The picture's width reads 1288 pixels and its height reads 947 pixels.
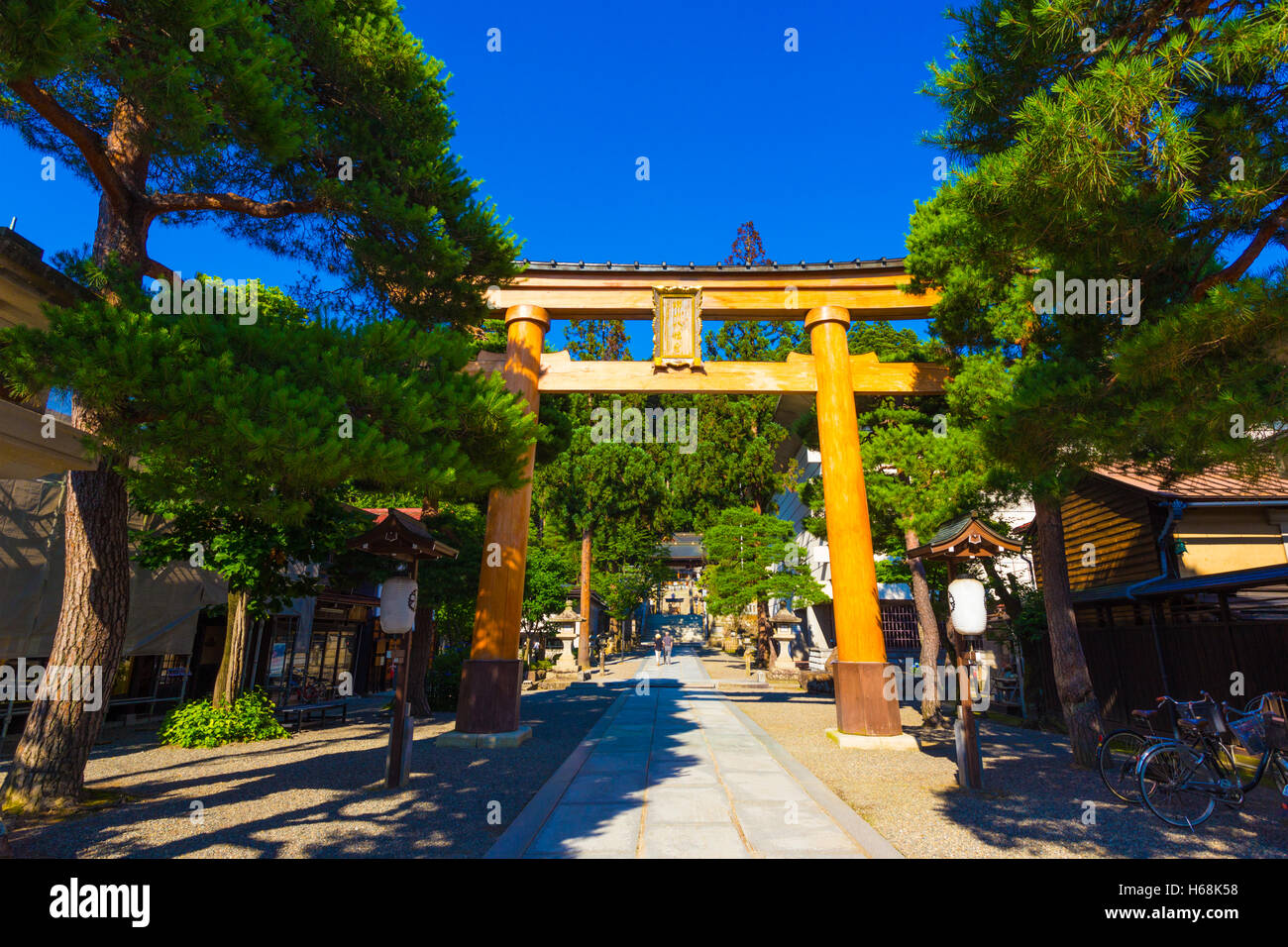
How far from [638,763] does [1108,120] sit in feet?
27.6

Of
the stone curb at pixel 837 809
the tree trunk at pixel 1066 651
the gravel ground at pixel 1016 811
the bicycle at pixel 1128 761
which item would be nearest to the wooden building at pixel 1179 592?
the tree trunk at pixel 1066 651

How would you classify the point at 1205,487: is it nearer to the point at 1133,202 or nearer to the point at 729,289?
the point at 1133,202

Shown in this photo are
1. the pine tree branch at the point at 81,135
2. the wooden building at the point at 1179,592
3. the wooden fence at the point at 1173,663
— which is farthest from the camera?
the wooden building at the point at 1179,592

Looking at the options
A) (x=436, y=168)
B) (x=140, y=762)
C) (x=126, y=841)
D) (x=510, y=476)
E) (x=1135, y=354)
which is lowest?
(x=140, y=762)

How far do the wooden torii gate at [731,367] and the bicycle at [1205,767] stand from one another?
4254 millimetres

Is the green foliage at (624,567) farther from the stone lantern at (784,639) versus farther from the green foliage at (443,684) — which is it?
the green foliage at (443,684)

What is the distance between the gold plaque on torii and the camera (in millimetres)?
11742

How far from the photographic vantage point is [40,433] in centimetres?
450

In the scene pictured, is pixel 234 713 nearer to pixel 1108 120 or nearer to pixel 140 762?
pixel 140 762

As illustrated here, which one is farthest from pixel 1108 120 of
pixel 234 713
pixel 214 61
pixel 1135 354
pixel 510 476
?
pixel 234 713

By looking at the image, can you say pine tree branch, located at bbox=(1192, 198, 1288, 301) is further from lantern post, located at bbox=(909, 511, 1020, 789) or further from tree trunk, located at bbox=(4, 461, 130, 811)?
tree trunk, located at bbox=(4, 461, 130, 811)

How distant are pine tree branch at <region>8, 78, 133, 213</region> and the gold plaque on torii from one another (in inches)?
312

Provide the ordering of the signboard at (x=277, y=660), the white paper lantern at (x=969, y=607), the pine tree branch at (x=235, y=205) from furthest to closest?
1. the signboard at (x=277, y=660)
2. the white paper lantern at (x=969, y=607)
3. the pine tree branch at (x=235, y=205)

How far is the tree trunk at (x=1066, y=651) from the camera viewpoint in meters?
7.81
